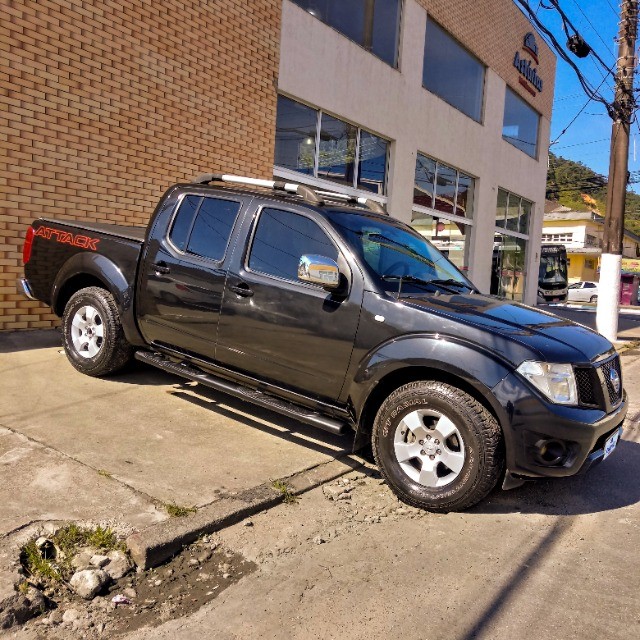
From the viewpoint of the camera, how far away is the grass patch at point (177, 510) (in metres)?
3.25

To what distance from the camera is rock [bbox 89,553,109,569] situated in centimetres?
279

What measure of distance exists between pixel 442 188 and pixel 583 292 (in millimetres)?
→ 27526

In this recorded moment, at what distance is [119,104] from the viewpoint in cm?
802

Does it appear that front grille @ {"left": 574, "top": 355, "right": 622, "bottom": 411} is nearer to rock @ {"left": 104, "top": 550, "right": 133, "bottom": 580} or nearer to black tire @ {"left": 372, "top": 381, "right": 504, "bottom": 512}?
black tire @ {"left": 372, "top": 381, "right": 504, "bottom": 512}

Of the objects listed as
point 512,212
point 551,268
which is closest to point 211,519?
point 512,212

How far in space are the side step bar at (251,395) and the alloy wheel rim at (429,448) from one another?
459 mm

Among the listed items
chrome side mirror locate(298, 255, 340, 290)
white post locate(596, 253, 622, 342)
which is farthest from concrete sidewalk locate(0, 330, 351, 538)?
white post locate(596, 253, 622, 342)

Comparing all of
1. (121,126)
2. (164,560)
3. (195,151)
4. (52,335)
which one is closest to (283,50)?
(195,151)

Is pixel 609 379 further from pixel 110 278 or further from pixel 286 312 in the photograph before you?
pixel 110 278

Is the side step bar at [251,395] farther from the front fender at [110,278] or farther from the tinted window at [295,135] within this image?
the tinted window at [295,135]

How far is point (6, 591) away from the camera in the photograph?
8.16 feet

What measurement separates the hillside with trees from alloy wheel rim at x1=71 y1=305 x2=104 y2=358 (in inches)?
1122

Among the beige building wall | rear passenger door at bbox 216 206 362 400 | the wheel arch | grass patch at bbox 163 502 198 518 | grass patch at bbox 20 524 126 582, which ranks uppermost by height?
the beige building wall

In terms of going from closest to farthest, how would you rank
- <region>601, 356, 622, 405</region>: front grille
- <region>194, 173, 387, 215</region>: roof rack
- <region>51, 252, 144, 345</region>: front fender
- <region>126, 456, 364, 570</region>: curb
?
<region>126, 456, 364, 570</region>: curb
<region>601, 356, 622, 405</region>: front grille
<region>194, 173, 387, 215</region>: roof rack
<region>51, 252, 144, 345</region>: front fender
